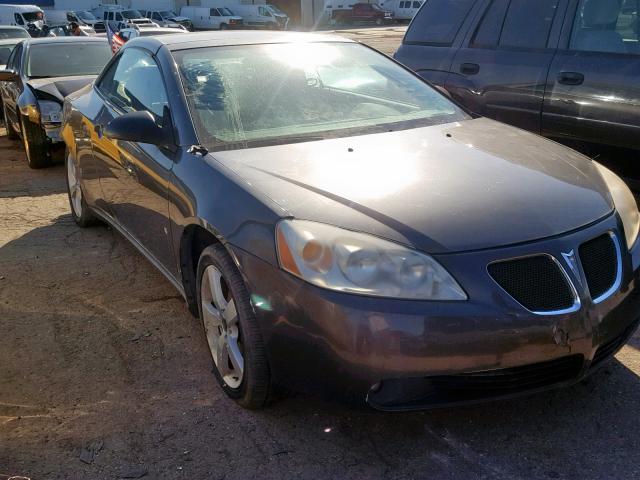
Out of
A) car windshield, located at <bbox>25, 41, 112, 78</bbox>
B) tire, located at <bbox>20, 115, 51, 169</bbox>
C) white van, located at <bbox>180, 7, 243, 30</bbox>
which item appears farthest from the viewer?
white van, located at <bbox>180, 7, 243, 30</bbox>

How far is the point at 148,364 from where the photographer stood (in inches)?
132

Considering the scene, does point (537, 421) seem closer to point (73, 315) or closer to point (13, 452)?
point (13, 452)

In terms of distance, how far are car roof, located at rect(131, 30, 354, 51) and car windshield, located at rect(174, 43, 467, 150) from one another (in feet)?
0.21

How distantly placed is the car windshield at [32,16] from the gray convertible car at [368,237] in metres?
27.0

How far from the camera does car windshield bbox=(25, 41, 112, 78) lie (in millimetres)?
8766

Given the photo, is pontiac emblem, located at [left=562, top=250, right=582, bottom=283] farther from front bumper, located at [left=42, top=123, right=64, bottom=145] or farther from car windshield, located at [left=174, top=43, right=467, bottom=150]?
front bumper, located at [left=42, top=123, right=64, bottom=145]

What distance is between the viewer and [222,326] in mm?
3008

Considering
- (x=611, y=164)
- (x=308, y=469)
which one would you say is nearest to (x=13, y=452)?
(x=308, y=469)

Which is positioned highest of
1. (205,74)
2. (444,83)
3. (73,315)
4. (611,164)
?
(205,74)

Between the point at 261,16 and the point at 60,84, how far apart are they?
123ft

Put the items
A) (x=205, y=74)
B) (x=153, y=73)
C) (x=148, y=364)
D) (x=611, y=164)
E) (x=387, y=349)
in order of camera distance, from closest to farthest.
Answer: (x=387, y=349) → (x=148, y=364) → (x=205, y=74) → (x=153, y=73) → (x=611, y=164)

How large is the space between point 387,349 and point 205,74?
200 centimetres

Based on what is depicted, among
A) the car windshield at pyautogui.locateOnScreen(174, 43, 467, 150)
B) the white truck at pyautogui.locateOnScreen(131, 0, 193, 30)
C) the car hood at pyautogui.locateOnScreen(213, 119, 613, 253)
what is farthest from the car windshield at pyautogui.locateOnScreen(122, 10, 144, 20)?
the car hood at pyautogui.locateOnScreen(213, 119, 613, 253)

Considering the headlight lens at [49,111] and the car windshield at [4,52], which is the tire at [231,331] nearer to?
the headlight lens at [49,111]
